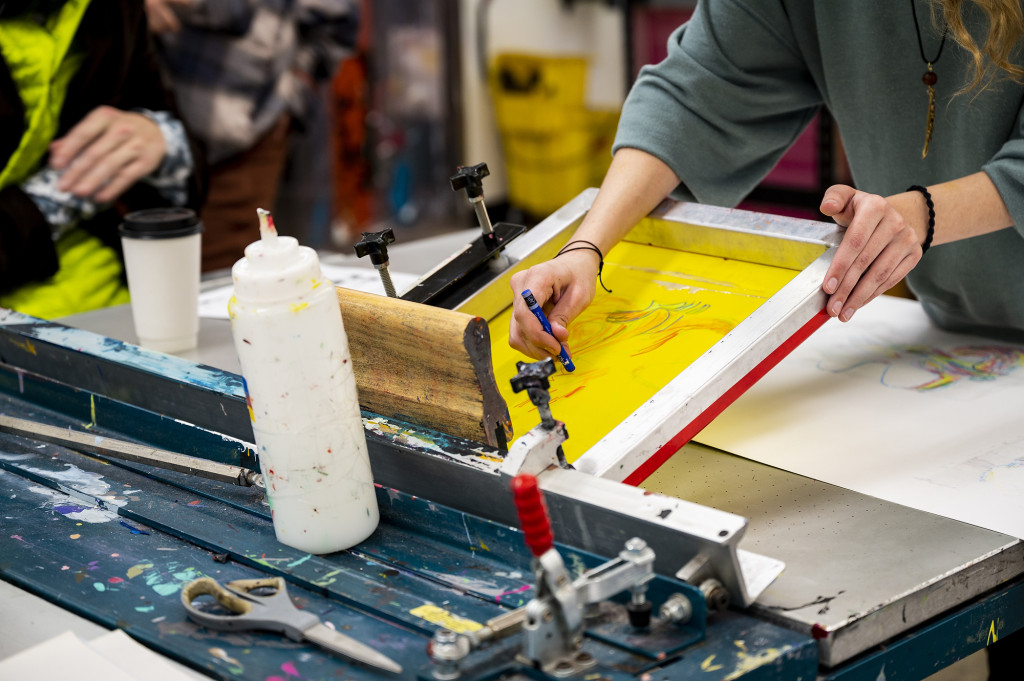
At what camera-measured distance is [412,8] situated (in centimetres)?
444

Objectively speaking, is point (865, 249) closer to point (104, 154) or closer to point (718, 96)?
point (718, 96)

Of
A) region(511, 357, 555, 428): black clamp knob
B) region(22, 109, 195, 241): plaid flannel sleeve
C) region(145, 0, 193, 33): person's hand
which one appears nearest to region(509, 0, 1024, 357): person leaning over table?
region(511, 357, 555, 428): black clamp knob

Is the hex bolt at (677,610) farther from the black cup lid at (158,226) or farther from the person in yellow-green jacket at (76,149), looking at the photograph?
the person in yellow-green jacket at (76,149)

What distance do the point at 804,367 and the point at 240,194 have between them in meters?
1.84

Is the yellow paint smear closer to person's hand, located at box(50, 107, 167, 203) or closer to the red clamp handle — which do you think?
the red clamp handle

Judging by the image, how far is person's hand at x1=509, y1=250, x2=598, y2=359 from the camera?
1132 mm

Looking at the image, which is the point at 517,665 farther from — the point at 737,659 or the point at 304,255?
the point at 304,255

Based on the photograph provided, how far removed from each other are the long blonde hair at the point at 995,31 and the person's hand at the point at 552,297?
488mm

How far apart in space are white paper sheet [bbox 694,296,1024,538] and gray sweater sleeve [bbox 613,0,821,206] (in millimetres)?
291

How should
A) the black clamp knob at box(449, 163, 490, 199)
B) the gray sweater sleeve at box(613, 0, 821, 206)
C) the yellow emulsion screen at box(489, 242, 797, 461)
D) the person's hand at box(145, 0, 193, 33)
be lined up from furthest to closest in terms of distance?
the person's hand at box(145, 0, 193, 33) < the gray sweater sleeve at box(613, 0, 821, 206) < the black clamp knob at box(449, 163, 490, 199) < the yellow emulsion screen at box(489, 242, 797, 461)

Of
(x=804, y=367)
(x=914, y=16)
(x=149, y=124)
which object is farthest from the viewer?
(x=149, y=124)

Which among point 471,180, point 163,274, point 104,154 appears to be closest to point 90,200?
point 104,154

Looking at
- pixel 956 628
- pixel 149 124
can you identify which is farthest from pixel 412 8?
pixel 956 628

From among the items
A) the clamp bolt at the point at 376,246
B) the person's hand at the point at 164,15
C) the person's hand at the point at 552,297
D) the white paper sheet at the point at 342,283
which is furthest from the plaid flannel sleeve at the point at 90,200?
the person's hand at the point at 552,297
